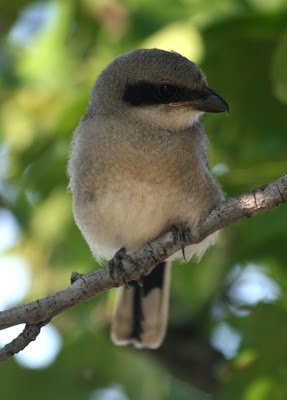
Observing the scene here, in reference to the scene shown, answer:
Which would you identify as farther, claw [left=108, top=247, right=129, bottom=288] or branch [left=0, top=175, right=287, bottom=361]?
claw [left=108, top=247, right=129, bottom=288]

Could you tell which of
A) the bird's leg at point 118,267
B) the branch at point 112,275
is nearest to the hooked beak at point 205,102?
the branch at point 112,275

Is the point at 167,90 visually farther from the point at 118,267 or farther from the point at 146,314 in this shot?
the point at 146,314

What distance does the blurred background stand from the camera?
16.6ft

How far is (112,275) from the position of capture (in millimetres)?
3984

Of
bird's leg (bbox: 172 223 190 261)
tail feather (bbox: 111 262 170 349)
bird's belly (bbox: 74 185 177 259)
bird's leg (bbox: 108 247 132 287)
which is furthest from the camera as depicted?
tail feather (bbox: 111 262 170 349)

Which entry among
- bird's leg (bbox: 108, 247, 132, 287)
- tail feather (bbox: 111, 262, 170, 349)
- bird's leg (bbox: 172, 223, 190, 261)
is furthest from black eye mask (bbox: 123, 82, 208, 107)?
tail feather (bbox: 111, 262, 170, 349)

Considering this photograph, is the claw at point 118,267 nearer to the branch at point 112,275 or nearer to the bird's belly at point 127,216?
the branch at point 112,275

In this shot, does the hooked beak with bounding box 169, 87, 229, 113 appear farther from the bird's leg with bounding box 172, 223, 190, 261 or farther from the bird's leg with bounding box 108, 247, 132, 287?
the bird's leg with bounding box 108, 247, 132, 287

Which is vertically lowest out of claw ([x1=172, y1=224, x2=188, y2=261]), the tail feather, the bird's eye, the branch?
the branch

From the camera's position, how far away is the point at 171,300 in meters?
6.54

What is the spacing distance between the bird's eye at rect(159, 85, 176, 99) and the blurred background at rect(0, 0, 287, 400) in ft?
1.31

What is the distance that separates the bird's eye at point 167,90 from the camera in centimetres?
491

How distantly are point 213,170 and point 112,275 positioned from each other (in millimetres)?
1658

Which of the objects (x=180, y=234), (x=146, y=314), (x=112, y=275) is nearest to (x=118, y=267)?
(x=112, y=275)
